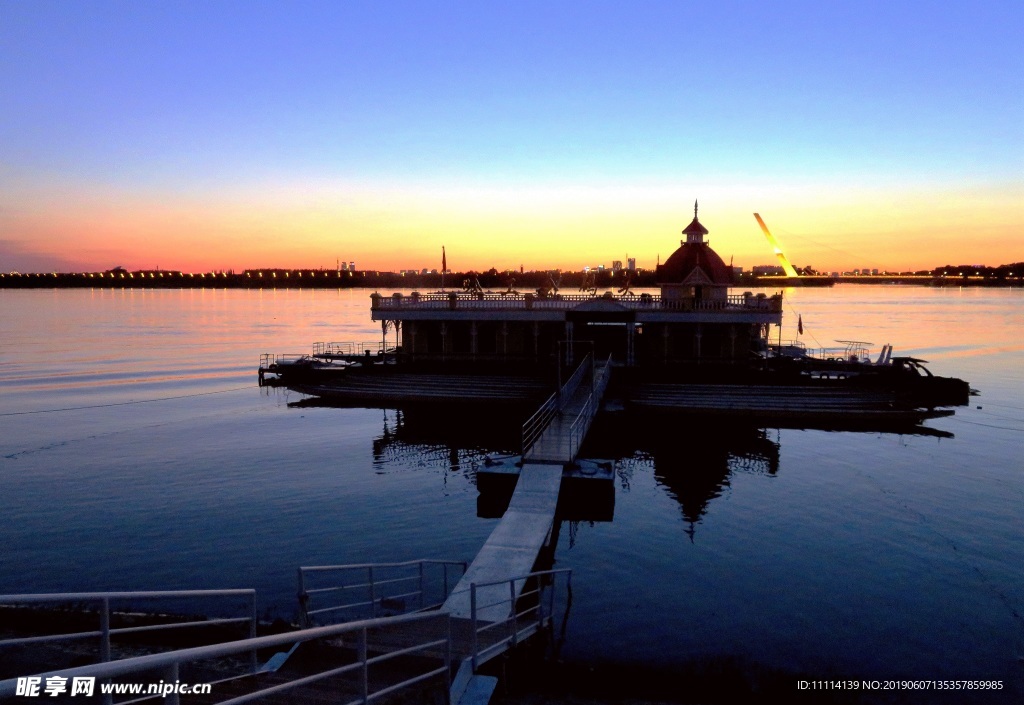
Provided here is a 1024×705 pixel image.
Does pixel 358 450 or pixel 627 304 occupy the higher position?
pixel 627 304

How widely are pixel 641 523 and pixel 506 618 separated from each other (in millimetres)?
11452

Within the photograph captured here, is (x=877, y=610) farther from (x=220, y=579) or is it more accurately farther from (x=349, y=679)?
(x=220, y=579)

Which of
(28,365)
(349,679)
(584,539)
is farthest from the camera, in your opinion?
(28,365)

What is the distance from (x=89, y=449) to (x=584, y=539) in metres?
27.8

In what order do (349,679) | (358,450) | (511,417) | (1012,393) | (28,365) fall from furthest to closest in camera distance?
1. (28,365)
2. (1012,393)
3. (511,417)
4. (358,450)
5. (349,679)

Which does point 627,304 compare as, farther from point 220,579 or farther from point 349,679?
point 349,679

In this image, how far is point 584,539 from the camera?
2356cm

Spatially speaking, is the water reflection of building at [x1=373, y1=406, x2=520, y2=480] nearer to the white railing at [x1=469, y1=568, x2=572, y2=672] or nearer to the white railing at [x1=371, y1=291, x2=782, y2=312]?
the white railing at [x1=371, y1=291, x2=782, y2=312]

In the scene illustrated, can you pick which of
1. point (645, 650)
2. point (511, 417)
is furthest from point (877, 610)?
point (511, 417)

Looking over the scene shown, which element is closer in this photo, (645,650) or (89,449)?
(645,650)

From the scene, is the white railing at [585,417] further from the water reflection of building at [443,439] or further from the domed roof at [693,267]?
the domed roof at [693,267]

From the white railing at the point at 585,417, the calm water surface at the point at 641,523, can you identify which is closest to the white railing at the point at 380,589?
the calm water surface at the point at 641,523

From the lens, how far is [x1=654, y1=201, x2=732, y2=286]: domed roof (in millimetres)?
55938

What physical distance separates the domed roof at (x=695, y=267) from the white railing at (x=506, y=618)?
1609 inches
